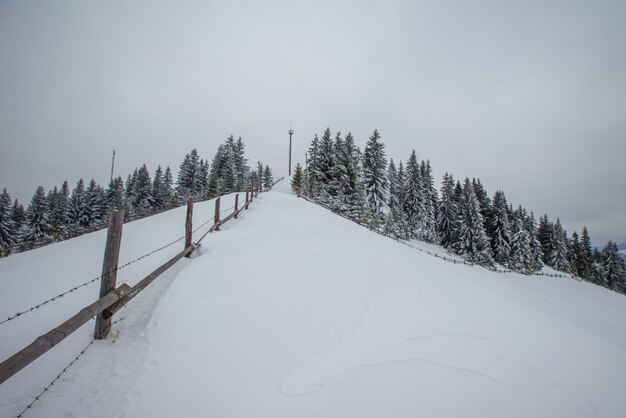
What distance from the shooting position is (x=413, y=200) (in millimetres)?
44438

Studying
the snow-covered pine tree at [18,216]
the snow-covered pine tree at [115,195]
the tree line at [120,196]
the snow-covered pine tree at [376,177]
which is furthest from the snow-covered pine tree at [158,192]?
the snow-covered pine tree at [376,177]

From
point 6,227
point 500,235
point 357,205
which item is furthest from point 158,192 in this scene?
point 500,235

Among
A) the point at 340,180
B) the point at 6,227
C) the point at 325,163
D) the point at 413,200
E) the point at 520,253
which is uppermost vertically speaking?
the point at 325,163

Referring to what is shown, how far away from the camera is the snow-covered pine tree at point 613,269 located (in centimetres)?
5556

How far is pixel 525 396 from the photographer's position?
9.14 ft

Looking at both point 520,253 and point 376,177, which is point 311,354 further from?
point 520,253

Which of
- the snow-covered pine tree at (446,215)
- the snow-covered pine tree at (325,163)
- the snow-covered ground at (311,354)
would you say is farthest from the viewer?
the snow-covered pine tree at (446,215)

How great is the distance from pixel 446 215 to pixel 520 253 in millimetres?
11957

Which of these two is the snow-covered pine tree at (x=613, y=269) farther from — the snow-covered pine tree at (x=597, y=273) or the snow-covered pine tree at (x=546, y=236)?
the snow-covered pine tree at (x=546, y=236)

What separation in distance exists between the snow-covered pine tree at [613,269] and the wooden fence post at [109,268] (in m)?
85.0

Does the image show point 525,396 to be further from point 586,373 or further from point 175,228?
point 175,228

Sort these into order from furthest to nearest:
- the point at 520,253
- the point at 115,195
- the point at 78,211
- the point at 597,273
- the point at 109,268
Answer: the point at 597,273, the point at 115,195, the point at 78,211, the point at 520,253, the point at 109,268

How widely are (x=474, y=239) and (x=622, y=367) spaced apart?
37465mm

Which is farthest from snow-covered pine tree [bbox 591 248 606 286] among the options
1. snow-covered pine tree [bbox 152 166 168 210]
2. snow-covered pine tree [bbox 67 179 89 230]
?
snow-covered pine tree [bbox 67 179 89 230]
